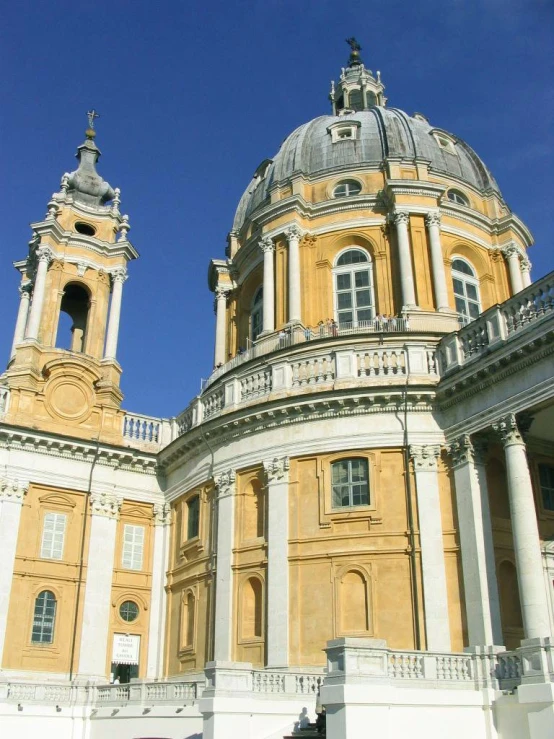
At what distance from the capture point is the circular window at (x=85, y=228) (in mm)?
32909

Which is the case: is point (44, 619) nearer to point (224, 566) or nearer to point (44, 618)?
point (44, 618)

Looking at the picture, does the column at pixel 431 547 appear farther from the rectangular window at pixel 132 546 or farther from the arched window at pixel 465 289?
the rectangular window at pixel 132 546

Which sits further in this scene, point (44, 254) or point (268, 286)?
point (44, 254)

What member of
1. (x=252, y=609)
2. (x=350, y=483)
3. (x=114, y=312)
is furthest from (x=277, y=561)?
(x=114, y=312)

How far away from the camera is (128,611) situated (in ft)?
84.6

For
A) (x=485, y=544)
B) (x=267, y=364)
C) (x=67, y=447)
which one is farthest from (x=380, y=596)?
(x=67, y=447)

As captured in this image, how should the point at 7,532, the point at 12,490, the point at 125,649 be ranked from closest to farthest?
the point at 7,532 → the point at 12,490 → the point at 125,649

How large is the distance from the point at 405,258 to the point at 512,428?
35.3 ft

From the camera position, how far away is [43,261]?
30391 millimetres

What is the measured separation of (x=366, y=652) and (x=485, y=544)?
19.5ft

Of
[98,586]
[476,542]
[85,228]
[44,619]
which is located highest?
[85,228]

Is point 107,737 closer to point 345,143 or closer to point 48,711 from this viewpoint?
point 48,711

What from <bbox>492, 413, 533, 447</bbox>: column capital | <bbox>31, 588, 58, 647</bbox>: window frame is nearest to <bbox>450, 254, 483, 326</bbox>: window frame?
<bbox>492, 413, 533, 447</bbox>: column capital

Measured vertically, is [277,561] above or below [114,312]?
below
